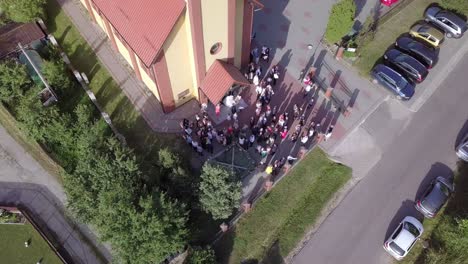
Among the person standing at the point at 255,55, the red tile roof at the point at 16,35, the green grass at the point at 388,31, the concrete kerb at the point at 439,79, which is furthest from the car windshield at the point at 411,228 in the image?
the red tile roof at the point at 16,35

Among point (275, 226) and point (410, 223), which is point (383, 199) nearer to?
point (410, 223)

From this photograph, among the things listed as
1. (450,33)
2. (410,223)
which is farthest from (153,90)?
(450,33)

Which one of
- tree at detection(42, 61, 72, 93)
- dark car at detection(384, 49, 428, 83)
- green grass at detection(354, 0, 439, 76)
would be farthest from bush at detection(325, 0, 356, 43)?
tree at detection(42, 61, 72, 93)

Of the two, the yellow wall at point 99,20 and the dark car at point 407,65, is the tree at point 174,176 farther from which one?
the dark car at point 407,65

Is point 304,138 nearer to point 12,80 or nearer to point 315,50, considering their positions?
point 315,50

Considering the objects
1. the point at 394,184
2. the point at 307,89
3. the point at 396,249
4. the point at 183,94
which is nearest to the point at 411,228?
the point at 396,249

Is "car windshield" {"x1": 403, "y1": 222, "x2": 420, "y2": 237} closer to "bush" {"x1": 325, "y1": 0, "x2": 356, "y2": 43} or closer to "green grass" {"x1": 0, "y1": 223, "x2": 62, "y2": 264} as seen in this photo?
"bush" {"x1": 325, "y1": 0, "x2": 356, "y2": 43}
